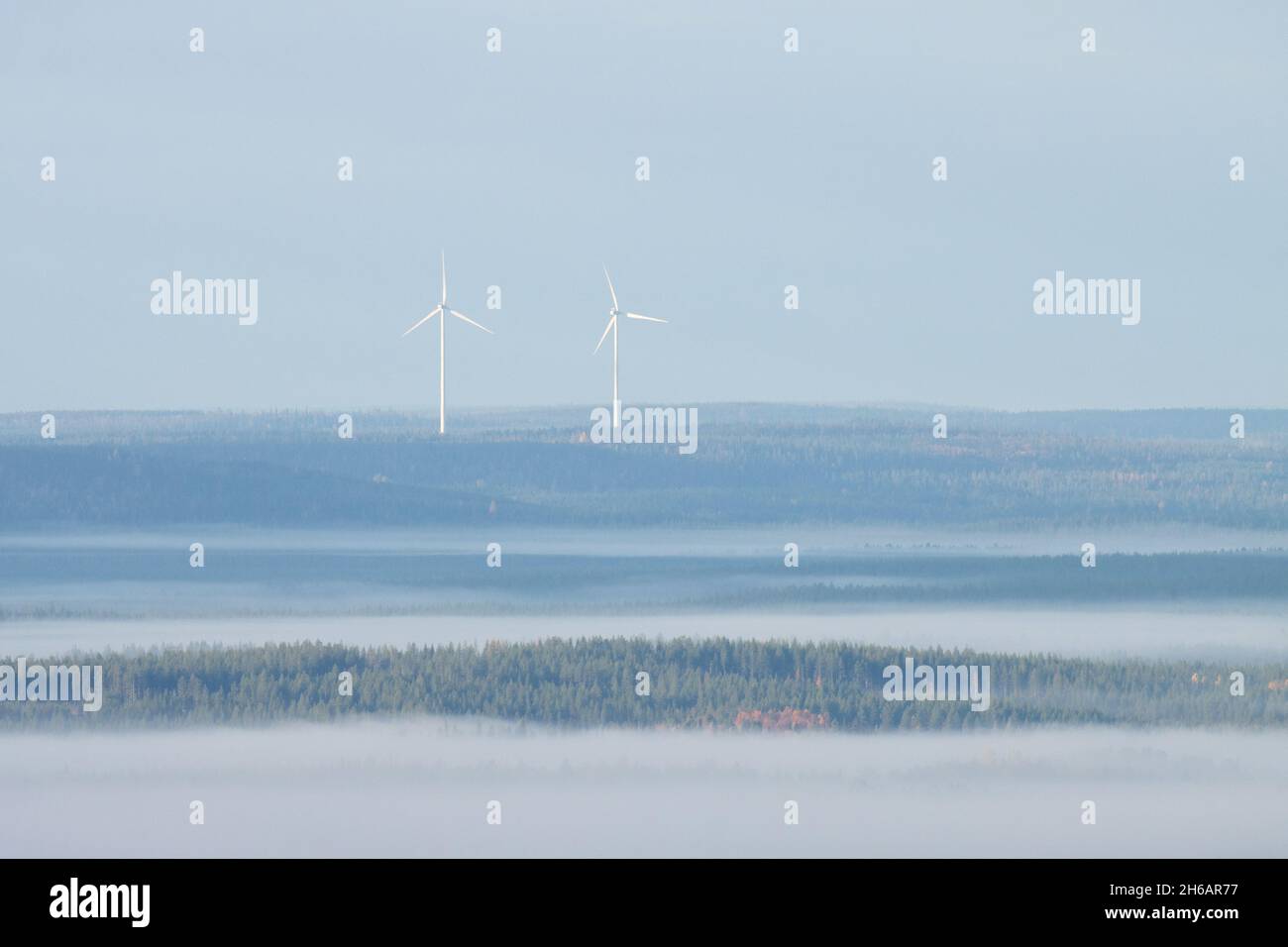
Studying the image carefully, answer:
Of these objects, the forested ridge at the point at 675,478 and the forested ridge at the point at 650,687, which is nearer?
the forested ridge at the point at 650,687

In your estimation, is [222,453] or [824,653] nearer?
[824,653]

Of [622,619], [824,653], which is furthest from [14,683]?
[824,653]

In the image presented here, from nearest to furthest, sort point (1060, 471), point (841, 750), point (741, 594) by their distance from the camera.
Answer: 1. point (841, 750)
2. point (741, 594)
3. point (1060, 471)

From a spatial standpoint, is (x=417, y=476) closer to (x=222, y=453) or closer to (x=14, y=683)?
(x=222, y=453)

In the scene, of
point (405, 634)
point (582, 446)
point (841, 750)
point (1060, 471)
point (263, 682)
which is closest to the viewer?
point (841, 750)

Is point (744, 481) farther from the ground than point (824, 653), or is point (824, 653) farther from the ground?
point (744, 481)

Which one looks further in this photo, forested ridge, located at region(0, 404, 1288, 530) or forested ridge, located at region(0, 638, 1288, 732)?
forested ridge, located at region(0, 404, 1288, 530)

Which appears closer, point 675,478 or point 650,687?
point 650,687
